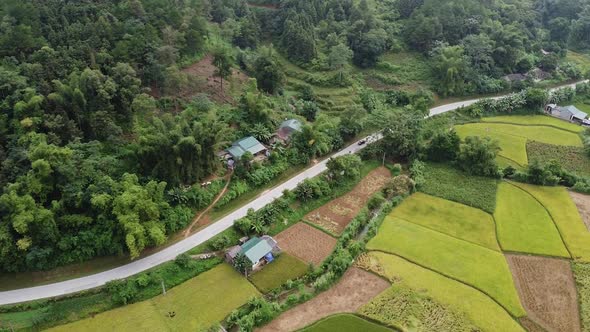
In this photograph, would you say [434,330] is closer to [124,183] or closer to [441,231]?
[441,231]

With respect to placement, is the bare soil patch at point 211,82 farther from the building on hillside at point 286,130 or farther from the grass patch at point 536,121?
the grass patch at point 536,121

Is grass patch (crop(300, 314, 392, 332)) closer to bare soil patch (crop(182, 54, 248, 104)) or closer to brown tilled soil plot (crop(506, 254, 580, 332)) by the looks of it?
brown tilled soil plot (crop(506, 254, 580, 332))

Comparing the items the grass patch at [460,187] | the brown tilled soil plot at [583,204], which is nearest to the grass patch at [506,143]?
the grass patch at [460,187]

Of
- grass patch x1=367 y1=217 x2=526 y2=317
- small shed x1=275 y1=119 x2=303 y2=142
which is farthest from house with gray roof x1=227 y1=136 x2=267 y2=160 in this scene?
grass patch x1=367 y1=217 x2=526 y2=317

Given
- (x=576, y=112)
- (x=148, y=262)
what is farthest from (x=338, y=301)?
(x=576, y=112)

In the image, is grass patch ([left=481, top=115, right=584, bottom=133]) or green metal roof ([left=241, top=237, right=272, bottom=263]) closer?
green metal roof ([left=241, top=237, right=272, bottom=263])

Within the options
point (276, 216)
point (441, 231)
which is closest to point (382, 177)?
point (441, 231)
